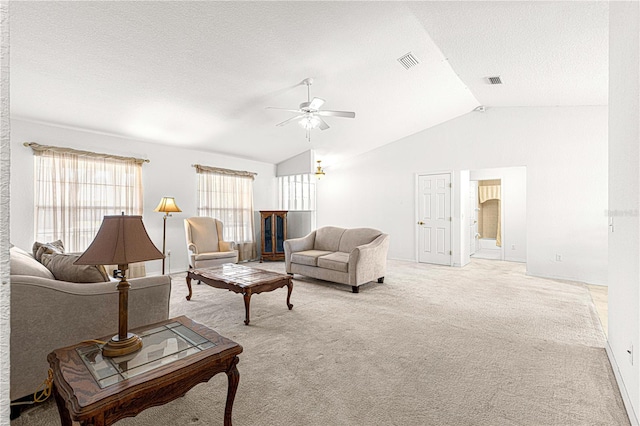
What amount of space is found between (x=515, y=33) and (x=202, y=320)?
4.46 m

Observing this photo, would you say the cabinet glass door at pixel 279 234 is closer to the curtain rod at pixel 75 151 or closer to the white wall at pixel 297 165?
the white wall at pixel 297 165

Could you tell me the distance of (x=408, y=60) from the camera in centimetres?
404

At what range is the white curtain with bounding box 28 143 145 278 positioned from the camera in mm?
4309

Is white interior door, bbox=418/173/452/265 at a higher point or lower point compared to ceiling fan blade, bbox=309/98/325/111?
lower

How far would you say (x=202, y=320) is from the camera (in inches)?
128

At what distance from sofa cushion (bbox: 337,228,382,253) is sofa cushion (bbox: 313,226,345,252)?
0.35 ft

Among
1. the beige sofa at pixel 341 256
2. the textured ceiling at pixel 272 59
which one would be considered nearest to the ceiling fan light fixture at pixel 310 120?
the textured ceiling at pixel 272 59

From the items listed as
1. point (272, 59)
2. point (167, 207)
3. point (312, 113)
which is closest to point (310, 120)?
point (312, 113)

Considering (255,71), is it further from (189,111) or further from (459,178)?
(459,178)

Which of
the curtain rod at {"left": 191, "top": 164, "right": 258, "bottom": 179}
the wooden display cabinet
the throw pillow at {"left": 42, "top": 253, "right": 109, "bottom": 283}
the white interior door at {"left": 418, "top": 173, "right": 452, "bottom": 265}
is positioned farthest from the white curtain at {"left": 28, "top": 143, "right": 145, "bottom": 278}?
the white interior door at {"left": 418, "top": 173, "right": 452, "bottom": 265}

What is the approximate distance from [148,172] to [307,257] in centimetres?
324

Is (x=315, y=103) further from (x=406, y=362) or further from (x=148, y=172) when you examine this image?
(x=148, y=172)

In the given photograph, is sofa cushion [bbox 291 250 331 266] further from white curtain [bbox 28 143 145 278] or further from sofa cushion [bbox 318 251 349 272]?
white curtain [bbox 28 143 145 278]

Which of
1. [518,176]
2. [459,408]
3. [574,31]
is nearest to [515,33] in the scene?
[574,31]
